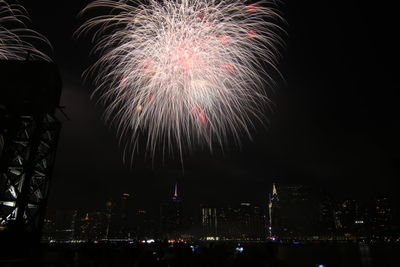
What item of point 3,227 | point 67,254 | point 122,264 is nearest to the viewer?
point 3,227

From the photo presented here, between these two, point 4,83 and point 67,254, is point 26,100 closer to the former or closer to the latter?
point 4,83

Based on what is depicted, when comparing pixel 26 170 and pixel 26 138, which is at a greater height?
pixel 26 138

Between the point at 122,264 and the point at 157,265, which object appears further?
the point at 122,264

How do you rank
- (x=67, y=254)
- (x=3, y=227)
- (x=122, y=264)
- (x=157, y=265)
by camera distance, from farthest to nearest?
(x=122, y=264) → (x=67, y=254) → (x=3, y=227) → (x=157, y=265)

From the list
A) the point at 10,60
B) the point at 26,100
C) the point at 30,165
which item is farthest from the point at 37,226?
the point at 10,60

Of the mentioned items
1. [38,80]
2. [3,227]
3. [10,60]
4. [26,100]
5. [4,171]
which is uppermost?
[10,60]

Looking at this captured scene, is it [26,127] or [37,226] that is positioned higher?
[26,127]

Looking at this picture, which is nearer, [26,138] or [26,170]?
[26,170]
